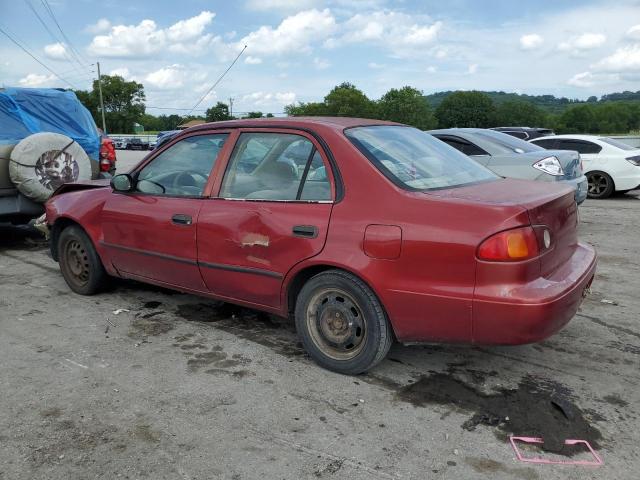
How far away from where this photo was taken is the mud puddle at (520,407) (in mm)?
2783

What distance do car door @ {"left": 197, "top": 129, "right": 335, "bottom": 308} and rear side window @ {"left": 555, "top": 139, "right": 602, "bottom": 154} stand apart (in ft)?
33.3

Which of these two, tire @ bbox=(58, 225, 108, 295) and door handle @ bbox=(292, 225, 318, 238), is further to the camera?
tire @ bbox=(58, 225, 108, 295)

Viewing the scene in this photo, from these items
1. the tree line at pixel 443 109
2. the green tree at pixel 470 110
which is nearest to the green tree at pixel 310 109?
the tree line at pixel 443 109

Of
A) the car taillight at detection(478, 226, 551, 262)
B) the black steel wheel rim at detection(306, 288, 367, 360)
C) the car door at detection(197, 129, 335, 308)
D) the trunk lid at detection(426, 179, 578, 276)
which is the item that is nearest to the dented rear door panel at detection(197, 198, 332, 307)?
the car door at detection(197, 129, 335, 308)

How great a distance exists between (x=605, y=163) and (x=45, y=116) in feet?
35.1

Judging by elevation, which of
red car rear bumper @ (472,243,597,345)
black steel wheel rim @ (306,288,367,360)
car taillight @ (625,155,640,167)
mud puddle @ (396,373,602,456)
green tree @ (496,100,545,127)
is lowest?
mud puddle @ (396,373,602,456)

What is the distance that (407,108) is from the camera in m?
108

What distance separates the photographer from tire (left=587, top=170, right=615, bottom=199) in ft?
39.2

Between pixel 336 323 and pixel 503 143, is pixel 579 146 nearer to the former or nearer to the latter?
pixel 503 143

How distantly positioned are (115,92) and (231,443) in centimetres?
10656

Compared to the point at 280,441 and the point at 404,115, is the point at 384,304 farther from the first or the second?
the point at 404,115

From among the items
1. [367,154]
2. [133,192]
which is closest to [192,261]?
[133,192]

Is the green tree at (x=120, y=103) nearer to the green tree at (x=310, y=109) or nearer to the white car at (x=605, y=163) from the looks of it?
the green tree at (x=310, y=109)

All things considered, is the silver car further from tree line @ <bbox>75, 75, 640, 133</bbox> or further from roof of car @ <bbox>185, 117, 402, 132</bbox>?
tree line @ <bbox>75, 75, 640, 133</bbox>
